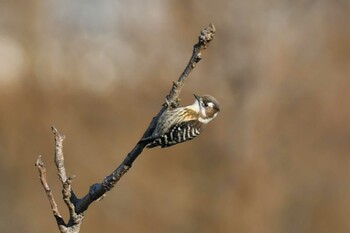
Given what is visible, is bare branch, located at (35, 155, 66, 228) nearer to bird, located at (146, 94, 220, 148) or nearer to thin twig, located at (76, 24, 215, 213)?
thin twig, located at (76, 24, 215, 213)

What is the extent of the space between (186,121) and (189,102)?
6.29 meters

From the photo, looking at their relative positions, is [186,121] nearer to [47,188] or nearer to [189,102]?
[47,188]

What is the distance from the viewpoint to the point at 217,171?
32.8ft

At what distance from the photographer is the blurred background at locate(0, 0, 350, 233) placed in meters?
9.31

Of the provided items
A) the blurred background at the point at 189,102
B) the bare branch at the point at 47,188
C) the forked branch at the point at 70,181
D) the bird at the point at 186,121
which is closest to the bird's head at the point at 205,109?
the bird at the point at 186,121

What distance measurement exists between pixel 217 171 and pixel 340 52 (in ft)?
7.71

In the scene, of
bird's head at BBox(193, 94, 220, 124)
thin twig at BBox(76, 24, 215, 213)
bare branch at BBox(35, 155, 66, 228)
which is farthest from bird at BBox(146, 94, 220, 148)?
bare branch at BBox(35, 155, 66, 228)

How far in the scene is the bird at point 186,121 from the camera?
264cm

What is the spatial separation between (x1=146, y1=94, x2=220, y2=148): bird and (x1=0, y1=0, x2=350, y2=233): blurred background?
579 cm

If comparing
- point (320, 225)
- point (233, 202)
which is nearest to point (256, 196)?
point (233, 202)

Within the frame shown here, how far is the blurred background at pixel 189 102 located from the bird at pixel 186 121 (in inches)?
228

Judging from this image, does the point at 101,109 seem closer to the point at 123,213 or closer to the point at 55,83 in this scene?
the point at 55,83

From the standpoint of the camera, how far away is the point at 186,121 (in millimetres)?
2811

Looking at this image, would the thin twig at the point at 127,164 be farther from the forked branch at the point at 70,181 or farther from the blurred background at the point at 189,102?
the blurred background at the point at 189,102
